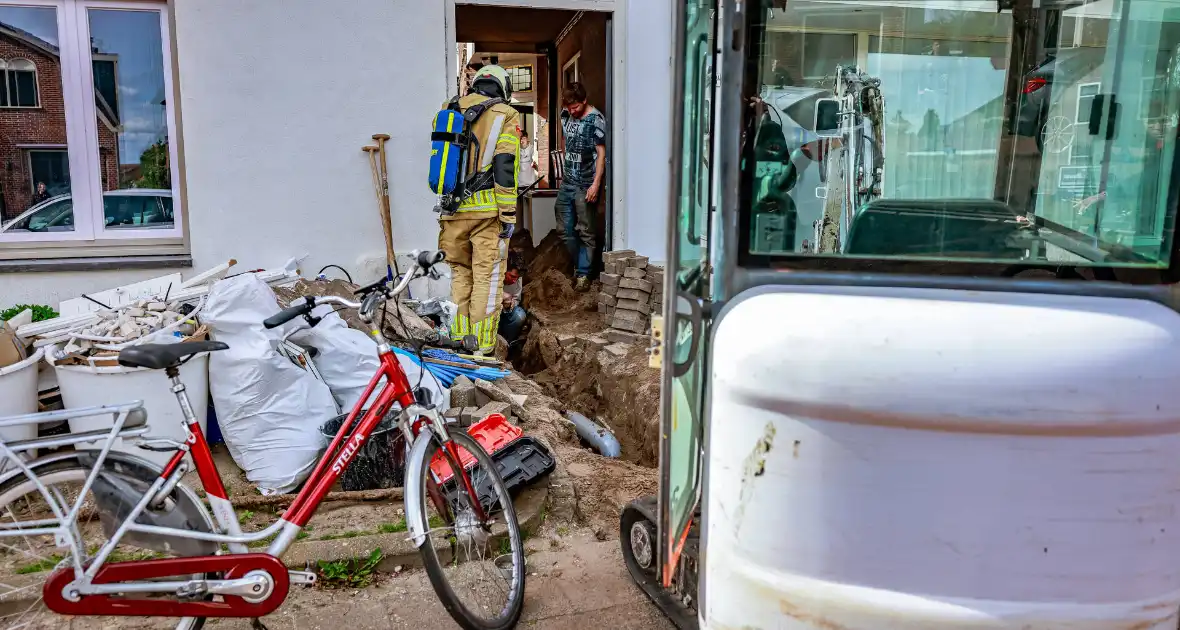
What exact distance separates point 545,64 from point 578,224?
496 cm

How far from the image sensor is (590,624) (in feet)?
10.6

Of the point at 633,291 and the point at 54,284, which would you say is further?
the point at 633,291

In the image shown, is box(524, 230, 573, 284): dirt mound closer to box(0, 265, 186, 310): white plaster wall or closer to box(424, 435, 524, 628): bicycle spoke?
box(0, 265, 186, 310): white plaster wall

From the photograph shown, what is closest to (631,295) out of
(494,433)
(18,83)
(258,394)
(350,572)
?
(494,433)

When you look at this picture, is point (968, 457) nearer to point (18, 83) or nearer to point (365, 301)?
point (365, 301)

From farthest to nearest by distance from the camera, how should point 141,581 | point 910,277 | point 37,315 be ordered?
1. point 37,315
2. point 141,581
3. point 910,277

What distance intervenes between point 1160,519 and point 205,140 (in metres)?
6.51

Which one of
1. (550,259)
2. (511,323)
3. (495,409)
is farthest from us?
(550,259)

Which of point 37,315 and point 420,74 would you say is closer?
point 37,315

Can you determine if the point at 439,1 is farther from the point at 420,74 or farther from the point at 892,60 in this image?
the point at 892,60

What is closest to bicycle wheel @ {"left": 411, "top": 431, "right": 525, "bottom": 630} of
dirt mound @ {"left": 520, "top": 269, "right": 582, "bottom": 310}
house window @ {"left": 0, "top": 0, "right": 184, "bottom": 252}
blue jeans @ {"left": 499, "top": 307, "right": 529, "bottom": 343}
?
blue jeans @ {"left": 499, "top": 307, "right": 529, "bottom": 343}

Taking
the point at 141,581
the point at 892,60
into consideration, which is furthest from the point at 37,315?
the point at 892,60

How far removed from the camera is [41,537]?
258 cm

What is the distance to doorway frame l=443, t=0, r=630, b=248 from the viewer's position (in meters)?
7.23
